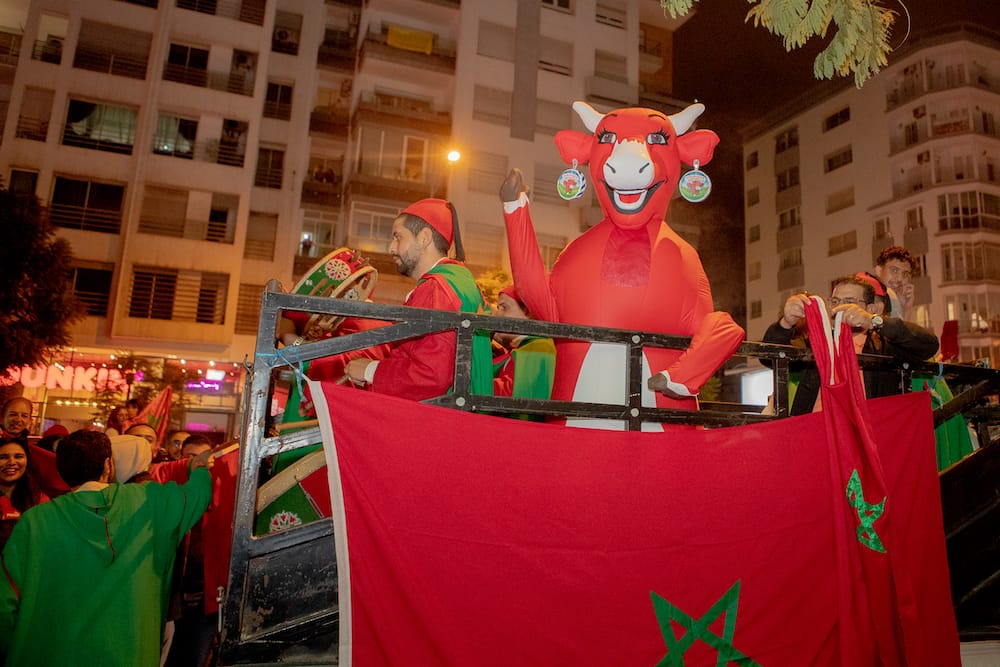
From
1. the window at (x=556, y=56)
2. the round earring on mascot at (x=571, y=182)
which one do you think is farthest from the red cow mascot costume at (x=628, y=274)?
the window at (x=556, y=56)

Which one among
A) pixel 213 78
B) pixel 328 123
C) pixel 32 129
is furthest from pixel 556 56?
pixel 32 129

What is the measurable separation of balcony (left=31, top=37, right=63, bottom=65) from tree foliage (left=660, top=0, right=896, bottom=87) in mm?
21824

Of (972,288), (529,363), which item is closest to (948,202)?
(972,288)

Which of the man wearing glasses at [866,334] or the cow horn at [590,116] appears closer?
the man wearing glasses at [866,334]

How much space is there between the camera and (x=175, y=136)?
20984mm

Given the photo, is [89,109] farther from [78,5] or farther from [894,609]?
[894,609]

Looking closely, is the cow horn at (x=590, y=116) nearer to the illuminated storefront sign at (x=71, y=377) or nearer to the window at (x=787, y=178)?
the illuminated storefront sign at (x=71, y=377)

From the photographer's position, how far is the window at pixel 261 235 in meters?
21.7

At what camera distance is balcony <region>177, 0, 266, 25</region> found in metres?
21.7

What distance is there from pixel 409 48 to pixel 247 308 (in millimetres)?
9870

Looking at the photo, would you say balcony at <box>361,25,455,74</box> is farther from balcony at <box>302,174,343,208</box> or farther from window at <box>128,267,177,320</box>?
window at <box>128,267,177,320</box>

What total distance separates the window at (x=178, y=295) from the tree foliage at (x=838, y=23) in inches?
704

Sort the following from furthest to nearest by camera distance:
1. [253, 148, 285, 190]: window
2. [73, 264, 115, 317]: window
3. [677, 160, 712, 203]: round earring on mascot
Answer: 1. [253, 148, 285, 190]: window
2. [73, 264, 115, 317]: window
3. [677, 160, 712, 203]: round earring on mascot

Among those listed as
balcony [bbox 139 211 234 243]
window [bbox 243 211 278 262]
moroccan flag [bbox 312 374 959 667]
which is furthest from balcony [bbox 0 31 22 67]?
moroccan flag [bbox 312 374 959 667]
